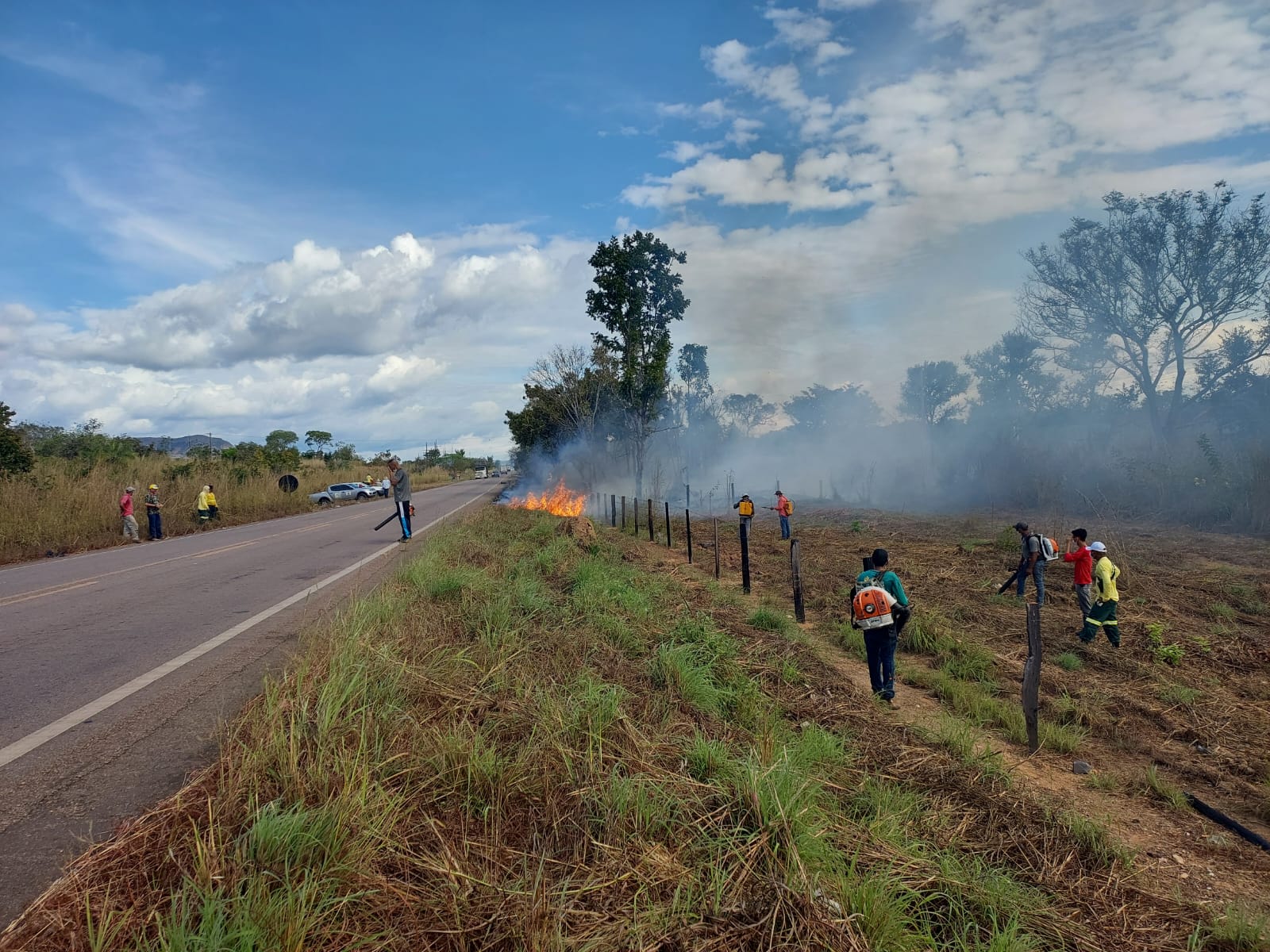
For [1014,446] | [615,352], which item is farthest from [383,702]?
[1014,446]

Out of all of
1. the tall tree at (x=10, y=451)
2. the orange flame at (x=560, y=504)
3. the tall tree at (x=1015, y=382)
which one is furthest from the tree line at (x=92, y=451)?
the tall tree at (x=1015, y=382)

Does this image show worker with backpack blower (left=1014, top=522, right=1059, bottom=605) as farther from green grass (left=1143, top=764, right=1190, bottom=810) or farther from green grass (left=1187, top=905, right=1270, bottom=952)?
green grass (left=1187, top=905, right=1270, bottom=952)

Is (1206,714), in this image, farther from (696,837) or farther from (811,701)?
(696,837)

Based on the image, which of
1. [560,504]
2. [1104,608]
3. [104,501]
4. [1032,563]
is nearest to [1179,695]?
[1104,608]

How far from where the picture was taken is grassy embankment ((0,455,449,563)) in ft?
53.5

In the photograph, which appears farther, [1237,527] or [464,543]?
[1237,527]

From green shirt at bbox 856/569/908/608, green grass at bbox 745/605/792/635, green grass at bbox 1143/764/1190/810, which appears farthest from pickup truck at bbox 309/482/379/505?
green grass at bbox 1143/764/1190/810

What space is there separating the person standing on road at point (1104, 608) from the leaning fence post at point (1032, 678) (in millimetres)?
4260

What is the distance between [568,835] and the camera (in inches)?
111

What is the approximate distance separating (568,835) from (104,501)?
22068 mm

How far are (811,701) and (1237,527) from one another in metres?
22.5

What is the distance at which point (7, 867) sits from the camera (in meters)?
2.63

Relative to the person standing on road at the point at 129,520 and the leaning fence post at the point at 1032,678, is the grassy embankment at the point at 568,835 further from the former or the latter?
the person standing on road at the point at 129,520

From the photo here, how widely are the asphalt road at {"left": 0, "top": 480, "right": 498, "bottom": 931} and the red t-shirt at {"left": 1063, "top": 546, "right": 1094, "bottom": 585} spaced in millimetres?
10397
